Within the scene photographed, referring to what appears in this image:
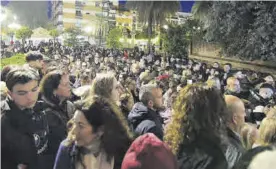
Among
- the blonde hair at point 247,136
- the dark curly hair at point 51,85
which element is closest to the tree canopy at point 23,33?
the dark curly hair at point 51,85

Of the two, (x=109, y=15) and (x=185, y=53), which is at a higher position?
(x=109, y=15)

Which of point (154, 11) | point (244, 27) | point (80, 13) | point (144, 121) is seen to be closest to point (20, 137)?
point (144, 121)

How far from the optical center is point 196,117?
1.92 m

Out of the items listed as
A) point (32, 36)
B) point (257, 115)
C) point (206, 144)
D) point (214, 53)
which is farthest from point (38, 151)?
point (214, 53)

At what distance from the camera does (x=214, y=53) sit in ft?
53.3

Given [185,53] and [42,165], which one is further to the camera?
[185,53]

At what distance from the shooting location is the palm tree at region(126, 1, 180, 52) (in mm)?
16389

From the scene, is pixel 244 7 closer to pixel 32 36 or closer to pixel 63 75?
pixel 32 36

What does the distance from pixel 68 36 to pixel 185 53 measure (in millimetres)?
7985

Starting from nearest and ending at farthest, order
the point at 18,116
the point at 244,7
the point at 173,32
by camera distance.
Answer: the point at 18,116 < the point at 244,7 < the point at 173,32

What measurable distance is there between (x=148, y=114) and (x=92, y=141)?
888 mm

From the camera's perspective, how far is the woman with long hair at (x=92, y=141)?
1793 mm

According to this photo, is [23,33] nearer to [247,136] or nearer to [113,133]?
[247,136]

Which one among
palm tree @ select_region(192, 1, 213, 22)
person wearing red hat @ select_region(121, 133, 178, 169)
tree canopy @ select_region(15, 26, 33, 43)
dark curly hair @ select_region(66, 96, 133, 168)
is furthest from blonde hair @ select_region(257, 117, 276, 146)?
palm tree @ select_region(192, 1, 213, 22)
